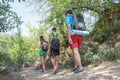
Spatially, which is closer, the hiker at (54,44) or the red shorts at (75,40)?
the red shorts at (75,40)

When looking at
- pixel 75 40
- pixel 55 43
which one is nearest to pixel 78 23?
pixel 75 40

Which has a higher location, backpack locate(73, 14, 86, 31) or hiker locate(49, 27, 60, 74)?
backpack locate(73, 14, 86, 31)

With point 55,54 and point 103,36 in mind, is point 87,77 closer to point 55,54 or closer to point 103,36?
point 55,54

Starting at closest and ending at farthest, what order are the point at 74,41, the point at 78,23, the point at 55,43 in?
1. the point at 74,41
2. the point at 78,23
3. the point at 55,43

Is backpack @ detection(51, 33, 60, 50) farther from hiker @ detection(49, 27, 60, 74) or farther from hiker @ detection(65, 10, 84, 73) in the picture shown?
hiker @ detection(65, 10, 84, 73)

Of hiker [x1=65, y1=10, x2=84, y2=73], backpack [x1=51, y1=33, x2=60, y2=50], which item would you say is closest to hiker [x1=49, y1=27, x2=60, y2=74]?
backpack [x1=51, y1=33, x2=60, y2=50]

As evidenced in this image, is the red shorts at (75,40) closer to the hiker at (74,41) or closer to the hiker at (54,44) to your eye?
the hiker at (74,41)

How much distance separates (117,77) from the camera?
848 centimetres

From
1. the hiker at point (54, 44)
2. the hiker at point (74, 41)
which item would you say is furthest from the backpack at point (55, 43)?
the hiker at point (74, 41)

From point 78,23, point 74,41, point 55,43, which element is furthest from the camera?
point 55,43

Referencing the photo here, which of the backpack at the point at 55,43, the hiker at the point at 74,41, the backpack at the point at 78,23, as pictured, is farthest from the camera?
the backpack at the point at 55,43

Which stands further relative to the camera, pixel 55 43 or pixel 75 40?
pixel 55 43

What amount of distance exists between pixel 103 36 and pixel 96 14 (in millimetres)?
2360

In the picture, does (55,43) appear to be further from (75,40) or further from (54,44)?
(75,40)
